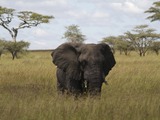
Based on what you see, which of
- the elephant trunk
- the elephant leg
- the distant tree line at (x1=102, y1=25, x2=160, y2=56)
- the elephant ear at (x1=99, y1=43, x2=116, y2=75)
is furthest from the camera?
the distant tree line at (x1=102, y1=25, x2=160, y2=56)

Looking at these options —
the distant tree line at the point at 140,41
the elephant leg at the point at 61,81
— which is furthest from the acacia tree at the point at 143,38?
the elephant leg at the point at 61,81

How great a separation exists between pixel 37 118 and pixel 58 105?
0.94 meters

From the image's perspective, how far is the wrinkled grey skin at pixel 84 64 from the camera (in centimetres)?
801

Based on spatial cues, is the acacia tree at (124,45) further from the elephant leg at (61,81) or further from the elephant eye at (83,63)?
the elephant eye at (83,63)

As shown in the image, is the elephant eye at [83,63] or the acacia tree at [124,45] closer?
the elephant eye at [83,63]

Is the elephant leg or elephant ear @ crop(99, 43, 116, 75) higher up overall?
elephant ear @ crop(99, 43, 116, 75)

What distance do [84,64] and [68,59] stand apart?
2.34 ft

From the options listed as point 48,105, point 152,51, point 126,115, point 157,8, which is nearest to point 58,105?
point 48,105

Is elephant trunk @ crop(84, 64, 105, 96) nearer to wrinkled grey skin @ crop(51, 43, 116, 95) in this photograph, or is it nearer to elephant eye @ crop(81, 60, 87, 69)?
wrinkled grey skin @ crop(51, 43, 116, 95)

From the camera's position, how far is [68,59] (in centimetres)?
891

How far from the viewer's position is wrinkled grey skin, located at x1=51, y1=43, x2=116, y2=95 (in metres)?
8.01

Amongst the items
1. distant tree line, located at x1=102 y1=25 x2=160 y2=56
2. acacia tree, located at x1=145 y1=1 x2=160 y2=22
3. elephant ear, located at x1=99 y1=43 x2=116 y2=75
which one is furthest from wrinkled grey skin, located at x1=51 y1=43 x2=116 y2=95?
distant tree line, located at x1=102 y1=25 x2=160 y2=56

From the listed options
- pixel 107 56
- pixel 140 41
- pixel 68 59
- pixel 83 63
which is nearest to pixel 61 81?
pixel 68 59

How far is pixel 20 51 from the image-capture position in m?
51.9
